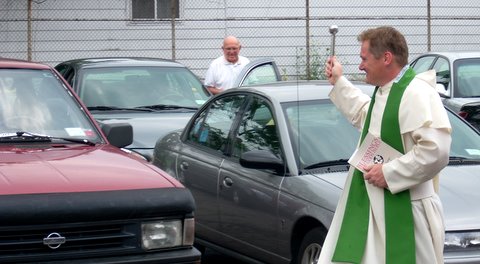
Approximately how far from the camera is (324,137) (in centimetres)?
743

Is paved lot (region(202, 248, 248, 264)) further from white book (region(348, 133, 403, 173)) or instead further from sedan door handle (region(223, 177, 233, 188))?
white book (region(348, 133, 403, 173))

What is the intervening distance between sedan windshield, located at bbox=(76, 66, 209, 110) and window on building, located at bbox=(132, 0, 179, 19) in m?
11.9

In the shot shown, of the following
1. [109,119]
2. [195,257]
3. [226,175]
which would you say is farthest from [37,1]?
[195,257]

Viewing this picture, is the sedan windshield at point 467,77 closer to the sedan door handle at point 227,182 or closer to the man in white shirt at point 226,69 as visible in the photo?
the man in white shirt at point 226,69

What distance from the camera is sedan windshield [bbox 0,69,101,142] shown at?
21.3 ft

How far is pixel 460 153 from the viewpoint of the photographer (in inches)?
302

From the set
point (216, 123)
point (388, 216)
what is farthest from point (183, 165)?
point (388, 216)

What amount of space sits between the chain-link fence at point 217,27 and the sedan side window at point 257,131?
1449 centimetres

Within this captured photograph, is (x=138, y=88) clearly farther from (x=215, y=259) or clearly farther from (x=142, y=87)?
(x=215, y=259)

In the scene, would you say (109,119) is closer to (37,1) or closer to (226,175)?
(226,175)

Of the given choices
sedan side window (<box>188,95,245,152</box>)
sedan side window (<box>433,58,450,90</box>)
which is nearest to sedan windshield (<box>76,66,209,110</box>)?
sedan side window (<box>188,95,245,152</box>)

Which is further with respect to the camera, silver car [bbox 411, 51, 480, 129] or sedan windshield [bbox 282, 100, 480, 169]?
silver car [bbox 411, 51, 480, 129]

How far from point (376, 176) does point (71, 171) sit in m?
1.70

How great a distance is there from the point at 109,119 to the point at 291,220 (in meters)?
4.51
